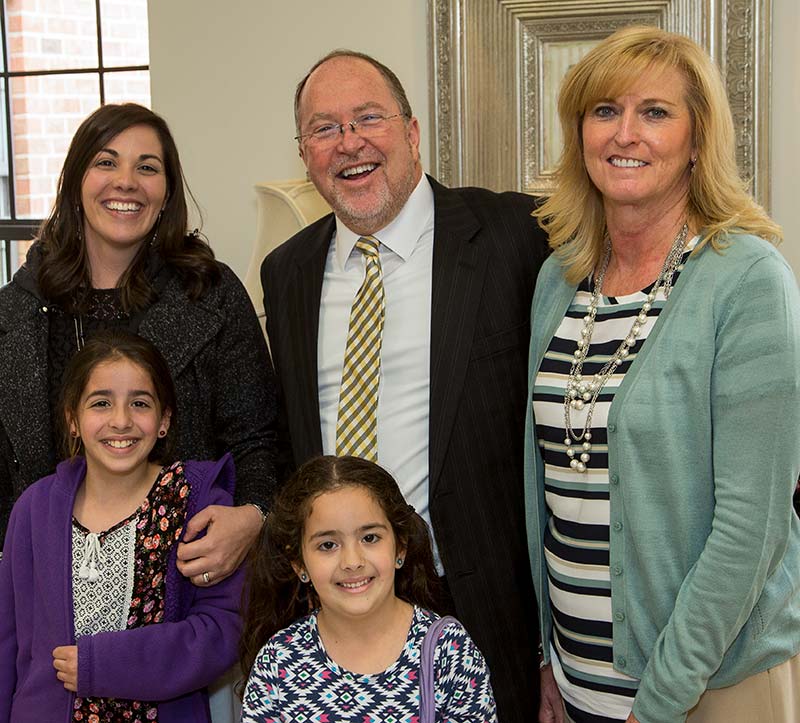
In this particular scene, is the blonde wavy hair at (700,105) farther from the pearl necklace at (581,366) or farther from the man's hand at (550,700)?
the man's hand at (550,700)

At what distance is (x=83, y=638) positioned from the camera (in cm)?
182

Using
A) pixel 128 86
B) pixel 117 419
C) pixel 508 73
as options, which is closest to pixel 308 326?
pixel 117 419

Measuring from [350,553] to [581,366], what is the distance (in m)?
0.49

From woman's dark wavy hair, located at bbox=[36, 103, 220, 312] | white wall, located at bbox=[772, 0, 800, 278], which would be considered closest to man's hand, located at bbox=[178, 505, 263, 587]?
woman's dark wavy hair, located at bbox=[36, 103, 220, 312]

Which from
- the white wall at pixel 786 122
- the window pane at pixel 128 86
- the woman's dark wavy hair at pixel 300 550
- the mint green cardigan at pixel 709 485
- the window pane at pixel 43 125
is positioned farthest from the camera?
the window pane at pixel 43 125

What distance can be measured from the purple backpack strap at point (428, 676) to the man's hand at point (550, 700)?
338mm

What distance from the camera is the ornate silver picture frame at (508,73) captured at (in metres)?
3.30

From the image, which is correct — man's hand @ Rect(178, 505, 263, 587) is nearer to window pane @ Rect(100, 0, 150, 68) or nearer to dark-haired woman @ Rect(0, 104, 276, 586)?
dark-haired woman @ Rect(0, 104, 276, 586)

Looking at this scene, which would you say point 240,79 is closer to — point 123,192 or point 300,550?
point 123,192

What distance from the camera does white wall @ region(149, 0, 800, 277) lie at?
3469mm

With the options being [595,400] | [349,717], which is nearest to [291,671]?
[349,717]

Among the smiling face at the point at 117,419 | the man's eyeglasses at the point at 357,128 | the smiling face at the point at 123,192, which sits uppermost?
the man's eyeglasses at the point at 357,128

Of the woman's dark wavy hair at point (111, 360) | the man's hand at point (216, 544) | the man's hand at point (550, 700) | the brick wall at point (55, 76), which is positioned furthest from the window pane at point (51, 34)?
the man's hand at point (550, 700)

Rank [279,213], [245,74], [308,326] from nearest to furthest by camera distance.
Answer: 1. [308,326]
2. [279,213]
3. [245,74]
